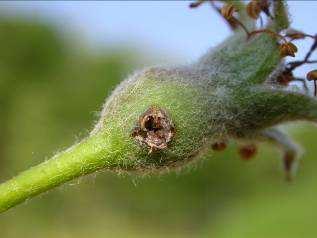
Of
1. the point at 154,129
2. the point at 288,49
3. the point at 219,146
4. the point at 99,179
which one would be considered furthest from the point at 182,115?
the point at 99,179

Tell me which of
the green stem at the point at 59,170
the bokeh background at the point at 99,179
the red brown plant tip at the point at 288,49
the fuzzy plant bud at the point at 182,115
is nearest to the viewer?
the green stem at the point at 59,170

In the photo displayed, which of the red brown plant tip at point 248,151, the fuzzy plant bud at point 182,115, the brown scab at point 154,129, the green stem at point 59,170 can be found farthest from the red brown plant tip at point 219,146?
the green stem at point 59,170

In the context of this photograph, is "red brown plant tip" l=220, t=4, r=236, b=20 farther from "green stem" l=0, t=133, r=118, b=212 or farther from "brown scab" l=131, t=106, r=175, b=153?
"green stem" l=0, t=133, r=118, b=212

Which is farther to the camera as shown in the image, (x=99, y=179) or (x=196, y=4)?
(x=99, y=179)

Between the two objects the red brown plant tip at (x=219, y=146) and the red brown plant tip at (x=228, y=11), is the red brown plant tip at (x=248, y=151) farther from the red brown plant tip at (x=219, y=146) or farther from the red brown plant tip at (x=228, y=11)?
the red brown plant tip at (x=228, y=11)

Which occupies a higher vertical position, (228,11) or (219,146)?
(228,11)

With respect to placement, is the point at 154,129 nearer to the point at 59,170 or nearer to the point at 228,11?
the point at 59,170

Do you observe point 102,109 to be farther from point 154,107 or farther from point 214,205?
point 214,205

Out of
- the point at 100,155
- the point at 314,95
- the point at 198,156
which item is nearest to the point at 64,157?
the point at 100,155
